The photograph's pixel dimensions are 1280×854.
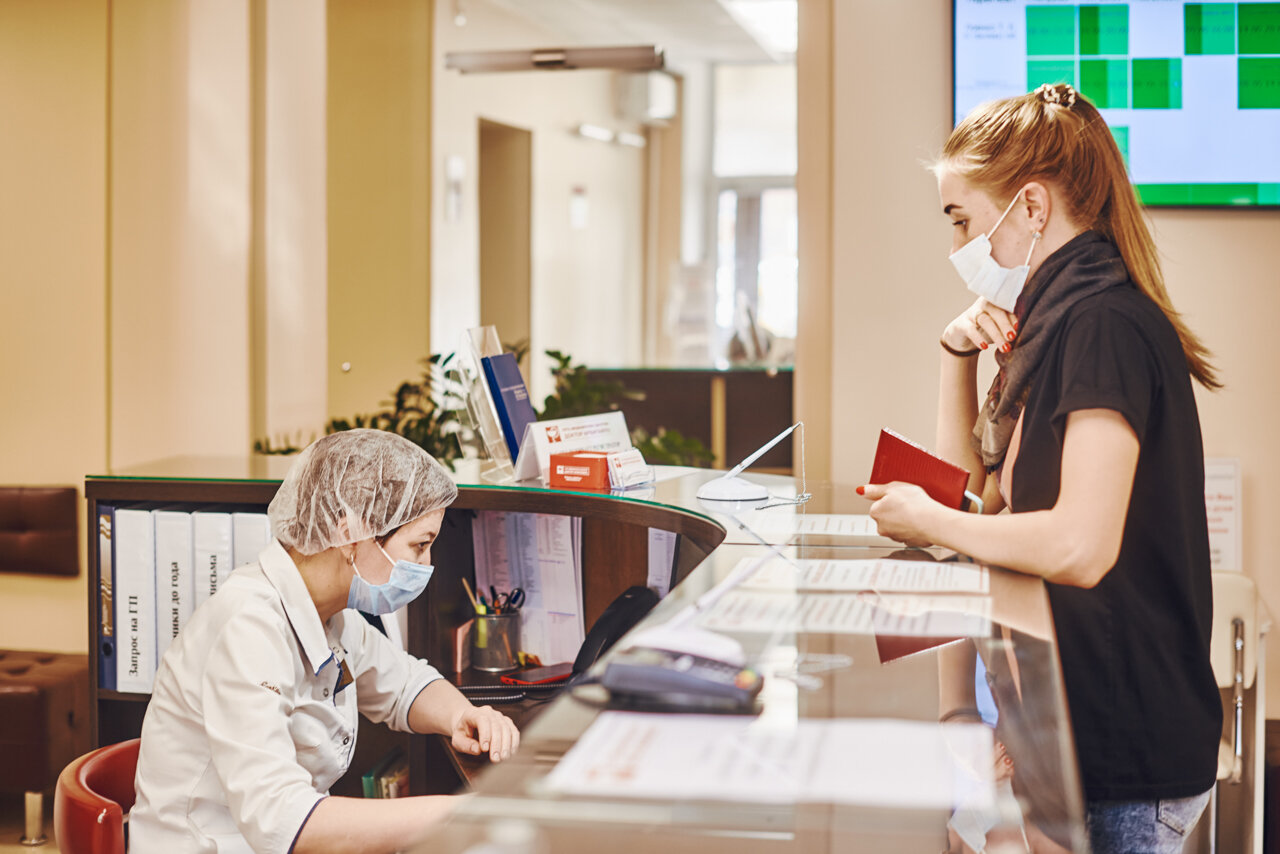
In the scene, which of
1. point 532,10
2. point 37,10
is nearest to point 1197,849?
point 37,10

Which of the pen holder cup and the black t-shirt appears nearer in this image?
the black t-shirt

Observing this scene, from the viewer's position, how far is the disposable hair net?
6.09ft

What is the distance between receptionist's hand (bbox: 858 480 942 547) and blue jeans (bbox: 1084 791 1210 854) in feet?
1.23

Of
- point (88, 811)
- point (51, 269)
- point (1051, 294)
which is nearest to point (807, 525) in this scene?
point (1051, 294)

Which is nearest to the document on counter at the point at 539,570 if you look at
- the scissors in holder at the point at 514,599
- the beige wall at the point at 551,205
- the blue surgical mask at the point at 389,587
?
the scissors in holder at the point at 514,599

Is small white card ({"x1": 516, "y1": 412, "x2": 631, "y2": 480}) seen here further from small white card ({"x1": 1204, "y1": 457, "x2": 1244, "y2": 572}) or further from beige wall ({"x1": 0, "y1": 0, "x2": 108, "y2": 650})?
beige wall ({"x1": 0, "y1": 0, "x2": 108, "y2": 650})

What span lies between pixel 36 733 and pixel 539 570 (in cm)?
191

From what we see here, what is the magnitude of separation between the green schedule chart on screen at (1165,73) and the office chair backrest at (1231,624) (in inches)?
41.5

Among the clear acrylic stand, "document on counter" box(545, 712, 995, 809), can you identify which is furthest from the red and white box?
"document on counter" box(545, 712, 995, 809)

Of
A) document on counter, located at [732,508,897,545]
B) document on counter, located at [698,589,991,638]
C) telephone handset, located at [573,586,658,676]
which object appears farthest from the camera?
telephone handset, located at [573,586,658,676]

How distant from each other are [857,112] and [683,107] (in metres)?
7.18

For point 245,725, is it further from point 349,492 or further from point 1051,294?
point 1051,294

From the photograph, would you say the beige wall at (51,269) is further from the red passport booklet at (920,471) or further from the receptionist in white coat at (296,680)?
the red passport booklet at (920,471)

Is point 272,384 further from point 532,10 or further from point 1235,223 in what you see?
point 532,10
